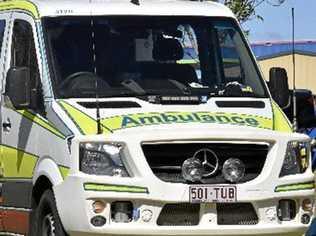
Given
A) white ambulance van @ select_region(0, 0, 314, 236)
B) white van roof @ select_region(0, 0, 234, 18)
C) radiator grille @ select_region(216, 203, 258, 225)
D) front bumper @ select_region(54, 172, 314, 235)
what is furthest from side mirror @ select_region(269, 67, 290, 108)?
radiator grille @ select_region(216, 203, 258, 225)

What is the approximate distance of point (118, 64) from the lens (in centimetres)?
763

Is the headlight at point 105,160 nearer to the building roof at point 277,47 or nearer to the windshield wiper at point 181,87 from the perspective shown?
the windshield wiper at point 181,87

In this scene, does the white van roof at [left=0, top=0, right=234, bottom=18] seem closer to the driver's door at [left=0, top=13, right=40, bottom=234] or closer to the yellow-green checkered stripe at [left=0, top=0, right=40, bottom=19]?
the yellow-green checkered stripe at [left=0, top=0, right=40, bottom=19]

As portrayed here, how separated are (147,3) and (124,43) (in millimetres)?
611

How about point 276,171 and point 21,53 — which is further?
point 21,53

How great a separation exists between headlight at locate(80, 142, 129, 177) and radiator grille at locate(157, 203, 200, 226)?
38 centimetres

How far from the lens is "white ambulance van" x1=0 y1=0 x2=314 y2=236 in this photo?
6.46 m

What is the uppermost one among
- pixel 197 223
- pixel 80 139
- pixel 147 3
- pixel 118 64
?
pixel 147 3

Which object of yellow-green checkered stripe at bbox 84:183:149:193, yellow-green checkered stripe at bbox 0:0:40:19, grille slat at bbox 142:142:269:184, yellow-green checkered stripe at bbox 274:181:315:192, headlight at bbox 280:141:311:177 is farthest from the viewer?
yellow-green checkered stripe at bbox 0:0:40:19

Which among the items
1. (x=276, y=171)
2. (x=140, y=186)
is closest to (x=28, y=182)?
(x=140, y=186)

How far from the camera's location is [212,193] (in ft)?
21.3

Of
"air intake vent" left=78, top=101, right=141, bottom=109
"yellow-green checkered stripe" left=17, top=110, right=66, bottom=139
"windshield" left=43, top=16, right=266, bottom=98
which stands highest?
"windshield" left=43, top=16, right=266, bottom=98

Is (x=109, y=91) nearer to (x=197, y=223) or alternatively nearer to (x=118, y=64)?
(x=118, y=64)

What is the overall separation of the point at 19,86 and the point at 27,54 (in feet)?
2.11
